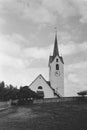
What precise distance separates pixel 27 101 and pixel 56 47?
32.0m

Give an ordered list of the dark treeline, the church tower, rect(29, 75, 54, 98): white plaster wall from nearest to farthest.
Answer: the dark treeline, rect(29, 75, 54, 98): white plaster wall, the church tower

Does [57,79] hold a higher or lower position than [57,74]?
lower

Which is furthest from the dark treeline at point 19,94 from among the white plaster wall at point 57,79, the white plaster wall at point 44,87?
the white plaster wall at point 57,79

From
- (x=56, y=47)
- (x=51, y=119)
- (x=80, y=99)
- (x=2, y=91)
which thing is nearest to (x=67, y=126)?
(x=51, y=119)

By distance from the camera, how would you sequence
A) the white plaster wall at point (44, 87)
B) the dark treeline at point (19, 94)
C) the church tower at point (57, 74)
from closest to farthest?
the dark treeline at point (19, 94) < the white plaster wall at point (44, 87) < the church tower at point (57, 74)

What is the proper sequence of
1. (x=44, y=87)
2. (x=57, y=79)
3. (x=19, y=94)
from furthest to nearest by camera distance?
1. (x=57, y=79)
2. (x=44, y=87)
3. (x=19, y=94)

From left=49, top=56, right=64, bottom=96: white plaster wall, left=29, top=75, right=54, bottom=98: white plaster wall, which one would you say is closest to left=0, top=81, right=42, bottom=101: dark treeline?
left=29, top=75, right=54, bottom=98: white plaster wall

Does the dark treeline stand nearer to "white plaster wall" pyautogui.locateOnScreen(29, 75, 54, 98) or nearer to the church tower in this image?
"white plaster wall" pyautogui.locateOnScreen(29, 75, 54, 98)

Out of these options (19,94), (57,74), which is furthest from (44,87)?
(19,94)

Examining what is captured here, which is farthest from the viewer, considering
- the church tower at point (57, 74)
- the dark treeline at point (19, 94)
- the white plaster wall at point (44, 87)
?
the church tower at point (57, 74)

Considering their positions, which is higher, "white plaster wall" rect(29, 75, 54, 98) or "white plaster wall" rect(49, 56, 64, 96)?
"white plaster wall" rect(49, 56, 64, 96)

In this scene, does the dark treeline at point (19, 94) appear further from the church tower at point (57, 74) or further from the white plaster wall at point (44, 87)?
the church tower at point (57, 74)

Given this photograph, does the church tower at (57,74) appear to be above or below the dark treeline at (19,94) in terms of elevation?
above

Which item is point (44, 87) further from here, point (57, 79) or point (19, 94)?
point (19, 94)
